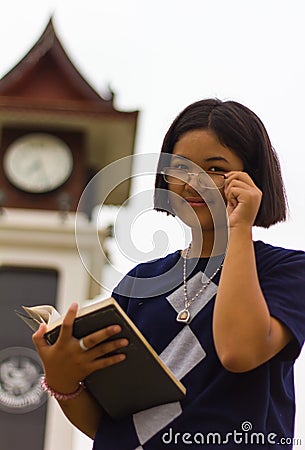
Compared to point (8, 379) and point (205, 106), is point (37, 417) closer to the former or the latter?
point (8, 379)

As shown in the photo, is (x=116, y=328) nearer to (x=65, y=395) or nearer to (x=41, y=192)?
(x=65, y=395)

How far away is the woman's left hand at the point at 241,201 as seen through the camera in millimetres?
1005

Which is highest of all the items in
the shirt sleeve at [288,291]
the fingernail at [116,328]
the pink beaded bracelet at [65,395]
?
the shirt sleeve at [288,291]

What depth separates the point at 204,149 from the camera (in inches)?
42.2

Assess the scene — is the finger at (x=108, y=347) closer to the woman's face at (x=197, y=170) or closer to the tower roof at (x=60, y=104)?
the woman's face at (x=197, y=170)

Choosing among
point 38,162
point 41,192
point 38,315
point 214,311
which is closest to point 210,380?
point 214,311

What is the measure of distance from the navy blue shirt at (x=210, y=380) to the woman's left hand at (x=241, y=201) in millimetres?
68

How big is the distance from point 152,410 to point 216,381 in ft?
0.21

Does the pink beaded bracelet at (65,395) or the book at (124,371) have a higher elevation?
the book at (124,371)

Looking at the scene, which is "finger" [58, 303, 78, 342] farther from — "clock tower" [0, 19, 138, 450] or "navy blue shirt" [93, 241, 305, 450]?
"clock tower" [0, 19, 138, 450]

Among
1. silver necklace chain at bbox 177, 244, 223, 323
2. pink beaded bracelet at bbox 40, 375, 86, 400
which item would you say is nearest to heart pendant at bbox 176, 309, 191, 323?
silver necklace chain at bbox 177, 244, 223, 323

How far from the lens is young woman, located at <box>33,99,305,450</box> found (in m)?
0.98

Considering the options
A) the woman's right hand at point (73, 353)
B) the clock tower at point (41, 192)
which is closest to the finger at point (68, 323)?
the woman's right hand at point (73, 353)

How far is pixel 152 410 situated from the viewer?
102 centimetres
